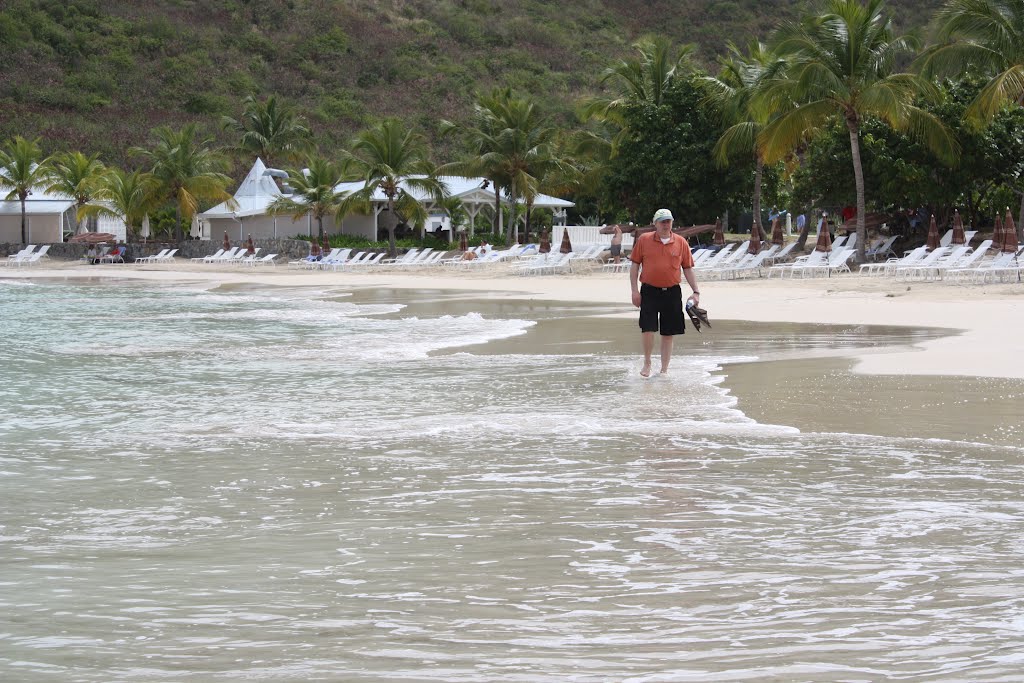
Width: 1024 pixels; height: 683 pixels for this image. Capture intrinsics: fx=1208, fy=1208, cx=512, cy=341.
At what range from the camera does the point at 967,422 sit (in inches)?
275

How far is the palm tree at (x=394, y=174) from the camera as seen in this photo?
1516 inches

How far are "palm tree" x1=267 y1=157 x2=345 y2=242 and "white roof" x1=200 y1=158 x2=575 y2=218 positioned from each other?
431 millimetres

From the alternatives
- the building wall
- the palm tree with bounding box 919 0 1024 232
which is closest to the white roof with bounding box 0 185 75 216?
the building wall

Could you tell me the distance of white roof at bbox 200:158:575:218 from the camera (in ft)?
139

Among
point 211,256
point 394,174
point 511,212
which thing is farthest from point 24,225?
point 511,212

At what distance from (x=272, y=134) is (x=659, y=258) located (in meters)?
48.9

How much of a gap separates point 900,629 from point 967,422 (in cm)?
391

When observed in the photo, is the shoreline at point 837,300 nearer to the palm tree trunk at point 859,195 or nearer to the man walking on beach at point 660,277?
the man walking on beach at point 660,277

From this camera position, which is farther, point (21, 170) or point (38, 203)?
point (38, 203)

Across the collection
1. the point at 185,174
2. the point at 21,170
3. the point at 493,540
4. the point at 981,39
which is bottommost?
the point at 493,540

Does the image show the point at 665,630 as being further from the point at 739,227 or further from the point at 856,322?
the point at 739,227

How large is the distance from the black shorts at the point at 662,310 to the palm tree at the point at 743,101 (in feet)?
63.1

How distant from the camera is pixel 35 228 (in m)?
50.0

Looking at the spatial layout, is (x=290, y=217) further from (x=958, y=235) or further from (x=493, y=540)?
(x=493, y=540)
